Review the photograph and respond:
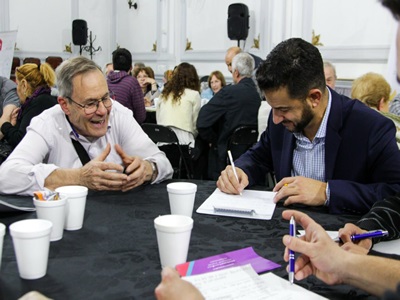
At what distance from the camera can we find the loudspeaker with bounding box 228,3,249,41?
25.5 ft

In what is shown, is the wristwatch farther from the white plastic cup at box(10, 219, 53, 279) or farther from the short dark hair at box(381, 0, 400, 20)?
the short dark hair at box(381, 0, 400, 20)

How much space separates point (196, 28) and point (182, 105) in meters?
4.63

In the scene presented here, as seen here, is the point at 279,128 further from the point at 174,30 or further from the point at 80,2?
the point at 80,2

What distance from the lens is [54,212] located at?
1.28 meters

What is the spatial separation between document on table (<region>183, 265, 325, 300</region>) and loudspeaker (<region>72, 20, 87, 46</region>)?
10403mm

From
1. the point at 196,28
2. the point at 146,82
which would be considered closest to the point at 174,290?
the point at 146,82

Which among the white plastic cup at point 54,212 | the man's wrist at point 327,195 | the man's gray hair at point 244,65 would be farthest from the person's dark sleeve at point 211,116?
the white plastic cup at point 54,212

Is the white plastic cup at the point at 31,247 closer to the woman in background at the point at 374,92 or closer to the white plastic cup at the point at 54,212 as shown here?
the white plastic cup at the point at 54,212

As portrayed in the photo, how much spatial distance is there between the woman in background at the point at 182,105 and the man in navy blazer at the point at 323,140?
2.85 m

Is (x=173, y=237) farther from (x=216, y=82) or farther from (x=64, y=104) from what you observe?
(x=216, y=82)

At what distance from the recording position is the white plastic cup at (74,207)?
1.38 m

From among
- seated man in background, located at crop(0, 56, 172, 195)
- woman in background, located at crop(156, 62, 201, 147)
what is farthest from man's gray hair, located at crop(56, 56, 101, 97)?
woman in background, located at crop(156, 62, 201, 147)

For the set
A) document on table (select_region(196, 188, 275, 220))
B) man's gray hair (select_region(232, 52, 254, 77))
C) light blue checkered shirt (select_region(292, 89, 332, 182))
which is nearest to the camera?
document on table (select_region(196, 188, 275, 220))

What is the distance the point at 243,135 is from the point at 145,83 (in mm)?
3487
